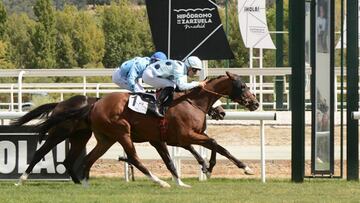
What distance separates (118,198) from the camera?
32.3 ft

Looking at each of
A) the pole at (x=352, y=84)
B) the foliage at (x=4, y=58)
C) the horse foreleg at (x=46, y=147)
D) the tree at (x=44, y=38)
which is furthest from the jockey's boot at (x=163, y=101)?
the tree at (x=44, y=38)

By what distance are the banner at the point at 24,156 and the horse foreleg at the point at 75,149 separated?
0.56 meters

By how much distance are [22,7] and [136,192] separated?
99889 millimetres

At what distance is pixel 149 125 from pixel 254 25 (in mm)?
15106

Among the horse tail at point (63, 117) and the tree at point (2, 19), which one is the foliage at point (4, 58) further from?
the horse tail at point (63, 117)

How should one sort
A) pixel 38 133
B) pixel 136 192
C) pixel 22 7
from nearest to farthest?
pixel 136 192 → pixel 38 133 → pixel 22 7

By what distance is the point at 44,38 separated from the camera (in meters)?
42.9

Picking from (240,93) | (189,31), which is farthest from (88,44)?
(240,93)

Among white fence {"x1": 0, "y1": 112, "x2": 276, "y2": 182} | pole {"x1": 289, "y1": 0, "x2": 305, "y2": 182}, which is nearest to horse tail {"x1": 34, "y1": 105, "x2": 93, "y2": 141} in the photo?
white fence {"x1": 0, "y1": 112, "x2": 276, "y2": 182}

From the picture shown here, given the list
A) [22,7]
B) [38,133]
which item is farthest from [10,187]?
[22,7]

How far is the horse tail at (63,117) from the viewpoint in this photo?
12.4 meters

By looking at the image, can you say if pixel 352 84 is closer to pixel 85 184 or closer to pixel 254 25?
pixel 85 184

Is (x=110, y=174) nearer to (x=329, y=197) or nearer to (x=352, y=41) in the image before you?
(x=352, y=41)

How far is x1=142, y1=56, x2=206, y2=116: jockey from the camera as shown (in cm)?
1202
